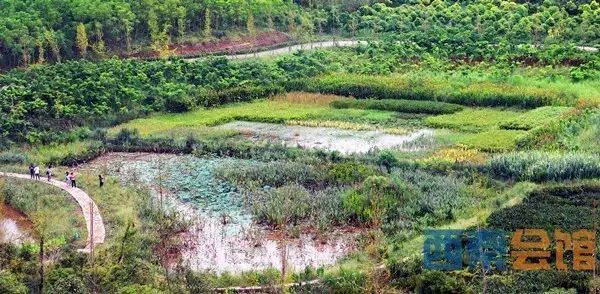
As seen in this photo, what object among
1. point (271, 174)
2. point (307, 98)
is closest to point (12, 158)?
point (271, 174)

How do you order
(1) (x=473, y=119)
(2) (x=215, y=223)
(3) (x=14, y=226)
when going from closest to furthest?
(3) (x=14, y=226)
(2) (x=215, y=223)
(1) (x=473, y=119)

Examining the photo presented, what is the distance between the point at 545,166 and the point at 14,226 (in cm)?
1465

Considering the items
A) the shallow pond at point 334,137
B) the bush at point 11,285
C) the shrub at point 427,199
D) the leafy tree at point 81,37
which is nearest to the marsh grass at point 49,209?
the bush at point 11,285

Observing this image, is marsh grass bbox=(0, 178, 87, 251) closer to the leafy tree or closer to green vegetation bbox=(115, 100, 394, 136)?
green vegetation bbox=(115, 100, 394, 136)

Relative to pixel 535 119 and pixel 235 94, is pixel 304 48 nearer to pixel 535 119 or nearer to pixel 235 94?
pixel 235 94

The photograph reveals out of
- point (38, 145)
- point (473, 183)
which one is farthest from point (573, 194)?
point (38, 145)

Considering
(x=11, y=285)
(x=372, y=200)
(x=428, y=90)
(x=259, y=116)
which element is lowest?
(x=259, y=116)

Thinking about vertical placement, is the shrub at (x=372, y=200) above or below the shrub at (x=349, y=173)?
above

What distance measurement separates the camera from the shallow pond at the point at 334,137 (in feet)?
113

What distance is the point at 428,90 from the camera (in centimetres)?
4172

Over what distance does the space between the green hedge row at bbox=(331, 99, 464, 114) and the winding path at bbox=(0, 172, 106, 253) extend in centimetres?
1488

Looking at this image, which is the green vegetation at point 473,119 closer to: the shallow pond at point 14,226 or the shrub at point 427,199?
the shrub at point 427,199

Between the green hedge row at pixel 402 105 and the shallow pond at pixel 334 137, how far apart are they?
2.90 metres

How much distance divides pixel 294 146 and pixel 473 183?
25.5ft
